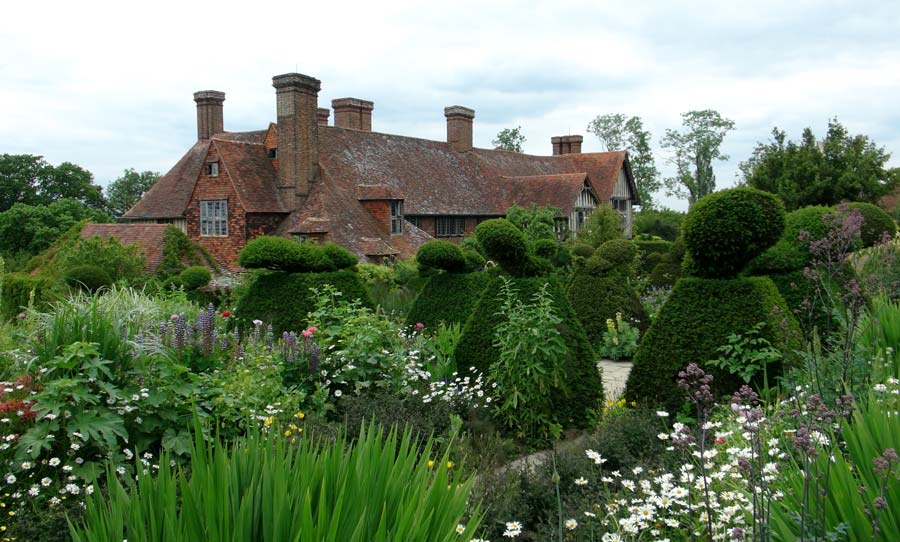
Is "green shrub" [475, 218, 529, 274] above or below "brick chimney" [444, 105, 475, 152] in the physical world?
below

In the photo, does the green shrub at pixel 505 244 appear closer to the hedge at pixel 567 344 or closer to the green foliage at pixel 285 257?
the hedge at pixel 567 344

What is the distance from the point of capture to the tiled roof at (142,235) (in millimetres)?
21406

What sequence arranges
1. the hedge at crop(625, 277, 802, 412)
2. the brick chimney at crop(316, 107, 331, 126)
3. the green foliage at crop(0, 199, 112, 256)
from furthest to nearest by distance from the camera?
the green foliage at crop(0, 199, 112, 256), the brick chimney at crop(316, 107, 331, 126), the hedge at crop(625, 277, 802, 412)

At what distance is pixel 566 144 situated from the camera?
49.4m

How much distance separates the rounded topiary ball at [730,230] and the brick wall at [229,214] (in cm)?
2175

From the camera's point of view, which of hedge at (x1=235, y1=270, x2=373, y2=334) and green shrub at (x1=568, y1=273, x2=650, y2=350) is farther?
green shrub at (x1=568, y1=273, x2=650, y2=350)

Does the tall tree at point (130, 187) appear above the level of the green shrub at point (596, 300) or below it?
above

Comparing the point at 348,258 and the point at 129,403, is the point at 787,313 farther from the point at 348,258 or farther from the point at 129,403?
the point at 348,258

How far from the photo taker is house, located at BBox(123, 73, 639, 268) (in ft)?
88.0

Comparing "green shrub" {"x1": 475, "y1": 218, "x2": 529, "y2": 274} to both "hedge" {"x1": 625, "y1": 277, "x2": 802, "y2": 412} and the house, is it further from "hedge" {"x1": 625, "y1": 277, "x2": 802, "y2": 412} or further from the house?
the house

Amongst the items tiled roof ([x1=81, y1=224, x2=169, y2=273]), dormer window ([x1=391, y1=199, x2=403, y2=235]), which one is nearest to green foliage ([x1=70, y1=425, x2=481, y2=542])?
tiled roof ([x1=81, y1=224, x2=169, y2=273])

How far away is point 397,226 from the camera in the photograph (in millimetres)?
28516

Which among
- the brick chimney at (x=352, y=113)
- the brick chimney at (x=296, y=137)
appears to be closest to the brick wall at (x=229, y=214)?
the brick chimney at (x=296, y=137)

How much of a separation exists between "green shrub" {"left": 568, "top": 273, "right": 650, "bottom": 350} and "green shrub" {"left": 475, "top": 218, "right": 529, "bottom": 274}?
4.16 metres
